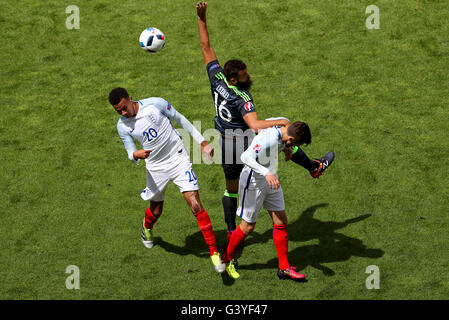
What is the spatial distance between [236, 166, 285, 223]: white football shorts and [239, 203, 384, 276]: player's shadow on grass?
3.41ft

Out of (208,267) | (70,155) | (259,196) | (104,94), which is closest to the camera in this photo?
(259,196)

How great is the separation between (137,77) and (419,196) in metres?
6.14

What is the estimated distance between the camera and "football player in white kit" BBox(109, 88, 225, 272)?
8.26 metres

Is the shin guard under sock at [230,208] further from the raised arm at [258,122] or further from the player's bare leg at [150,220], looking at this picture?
the raised arm at [258,122]

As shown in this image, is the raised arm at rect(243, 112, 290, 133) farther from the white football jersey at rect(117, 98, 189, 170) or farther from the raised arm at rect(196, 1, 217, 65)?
the raised arm at rect(196, 1, 217, 65)

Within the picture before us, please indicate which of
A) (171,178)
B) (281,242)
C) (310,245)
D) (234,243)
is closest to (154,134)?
(171,178)

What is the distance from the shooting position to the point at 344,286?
8180mm

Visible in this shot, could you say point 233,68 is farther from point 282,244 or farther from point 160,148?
point 282,244

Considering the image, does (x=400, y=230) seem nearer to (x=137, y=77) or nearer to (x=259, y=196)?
(x=259, y=196)

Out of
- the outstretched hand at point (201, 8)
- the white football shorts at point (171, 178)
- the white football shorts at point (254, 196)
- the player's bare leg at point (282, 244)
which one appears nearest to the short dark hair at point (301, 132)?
the white football shorts at point (254, 196)

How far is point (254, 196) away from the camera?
313 inches

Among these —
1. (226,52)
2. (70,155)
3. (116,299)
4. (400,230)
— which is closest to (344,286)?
(400,230)

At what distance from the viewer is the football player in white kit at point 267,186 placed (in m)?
7.51

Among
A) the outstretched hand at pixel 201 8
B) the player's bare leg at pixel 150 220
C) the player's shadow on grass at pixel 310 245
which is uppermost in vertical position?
the outstretched hand at pixel 201 8
